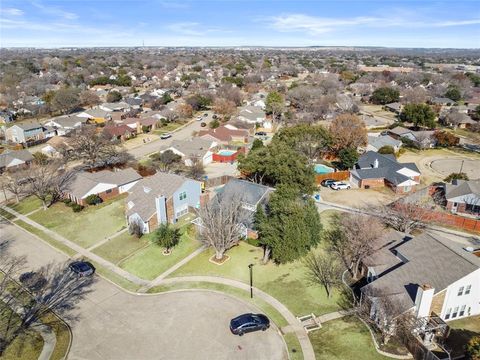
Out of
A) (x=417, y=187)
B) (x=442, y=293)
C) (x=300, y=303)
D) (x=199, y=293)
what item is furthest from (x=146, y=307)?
(x=417, y=187)

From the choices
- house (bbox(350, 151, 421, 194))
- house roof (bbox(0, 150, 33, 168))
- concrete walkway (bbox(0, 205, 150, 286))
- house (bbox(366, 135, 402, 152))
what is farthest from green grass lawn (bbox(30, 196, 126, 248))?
house (bbox(366, 135, 402, 152))

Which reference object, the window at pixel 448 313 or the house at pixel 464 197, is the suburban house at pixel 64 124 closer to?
the house at pixel 464 197

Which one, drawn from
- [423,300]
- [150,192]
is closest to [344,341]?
[423,300]

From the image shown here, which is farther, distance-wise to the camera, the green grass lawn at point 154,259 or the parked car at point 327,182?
the parked car at point 327,182

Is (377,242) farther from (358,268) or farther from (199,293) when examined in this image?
(199,293)

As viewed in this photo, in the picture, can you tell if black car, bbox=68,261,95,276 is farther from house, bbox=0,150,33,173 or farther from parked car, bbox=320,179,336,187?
house, bbox=0,150,33,173

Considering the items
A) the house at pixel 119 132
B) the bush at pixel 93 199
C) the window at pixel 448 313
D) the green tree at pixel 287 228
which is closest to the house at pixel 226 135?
the house at pixel 119 132

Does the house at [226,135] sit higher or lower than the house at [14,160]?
higher
